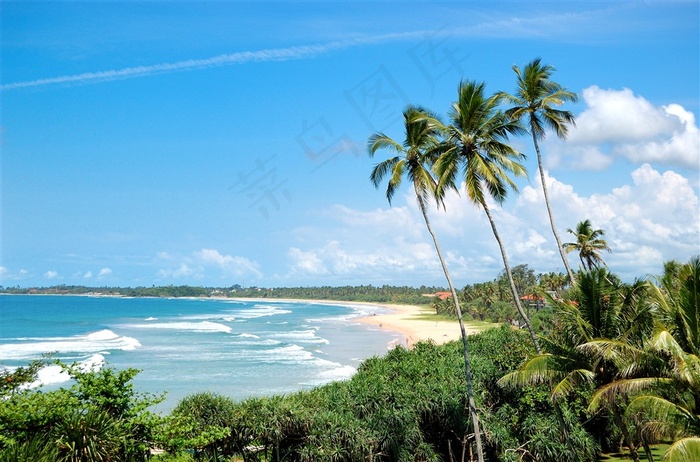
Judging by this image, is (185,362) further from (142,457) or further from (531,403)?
(142,457)

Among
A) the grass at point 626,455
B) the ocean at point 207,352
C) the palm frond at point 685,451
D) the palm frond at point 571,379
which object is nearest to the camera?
the palm frond at point 685,451

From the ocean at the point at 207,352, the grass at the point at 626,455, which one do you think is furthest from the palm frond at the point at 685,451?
the ocean at the point at 207,352

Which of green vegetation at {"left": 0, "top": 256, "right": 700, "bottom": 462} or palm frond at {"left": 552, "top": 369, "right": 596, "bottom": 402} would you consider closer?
green vegetation at {"left": 0, "top": 256, "right": 700, "bottom": 462}

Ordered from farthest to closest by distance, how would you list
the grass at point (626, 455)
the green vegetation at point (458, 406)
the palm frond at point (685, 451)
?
1. the grass at point (626, 455)
2. the green vegetation at point (458, 406)
3. the palm frond at point (685, 451)

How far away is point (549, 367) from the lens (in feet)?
40.8

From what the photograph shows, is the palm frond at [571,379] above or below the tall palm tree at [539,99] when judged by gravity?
below

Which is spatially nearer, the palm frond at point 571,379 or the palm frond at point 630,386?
the palm frond at point 630,386

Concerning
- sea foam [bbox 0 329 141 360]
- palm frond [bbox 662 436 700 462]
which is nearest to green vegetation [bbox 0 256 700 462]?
palm frond [bbox 662 436 700 462]

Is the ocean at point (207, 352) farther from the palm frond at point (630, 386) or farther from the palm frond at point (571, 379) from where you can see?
the palm frond at point (630, 386)

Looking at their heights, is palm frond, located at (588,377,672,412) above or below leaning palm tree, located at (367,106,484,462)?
below

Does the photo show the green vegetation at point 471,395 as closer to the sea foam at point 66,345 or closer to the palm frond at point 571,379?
the palm frond at point 571,379

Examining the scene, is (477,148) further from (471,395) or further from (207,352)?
(207,352)

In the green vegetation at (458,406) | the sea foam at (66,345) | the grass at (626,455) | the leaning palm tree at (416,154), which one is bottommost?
the sea foam at (66,345)

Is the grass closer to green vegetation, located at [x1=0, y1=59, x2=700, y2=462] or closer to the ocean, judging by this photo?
green vegetation, located at [x1=0, y1=59, x2=700, y2=462]
